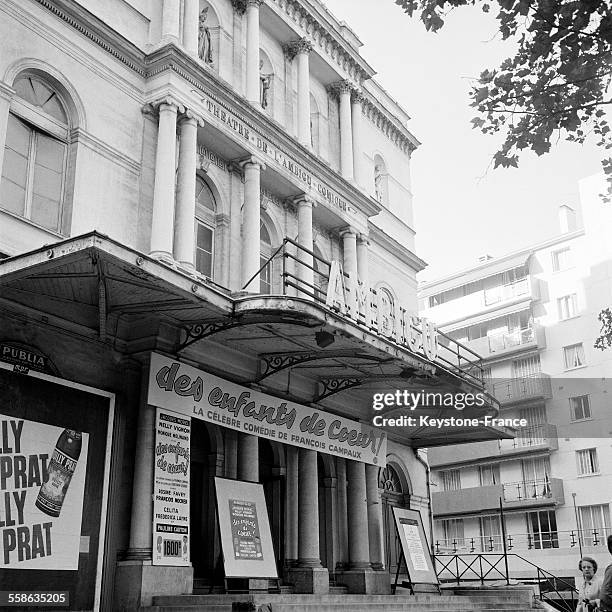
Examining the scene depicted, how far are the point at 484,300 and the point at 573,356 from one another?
8969 millimetres

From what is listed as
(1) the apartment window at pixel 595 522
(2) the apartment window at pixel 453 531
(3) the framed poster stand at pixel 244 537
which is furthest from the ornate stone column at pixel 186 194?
(2) the apartment window at pixel 453 531

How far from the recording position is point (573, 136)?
39.5 feet

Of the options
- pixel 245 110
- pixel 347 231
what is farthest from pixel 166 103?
pixel 347 231

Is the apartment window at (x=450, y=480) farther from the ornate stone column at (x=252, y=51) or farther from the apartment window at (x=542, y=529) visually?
the ornate stone column at (x=252, y=51)

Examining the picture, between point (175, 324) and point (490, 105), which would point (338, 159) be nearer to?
point (175, 324)

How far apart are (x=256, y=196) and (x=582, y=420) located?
97.6 ft

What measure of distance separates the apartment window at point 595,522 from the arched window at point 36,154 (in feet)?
113

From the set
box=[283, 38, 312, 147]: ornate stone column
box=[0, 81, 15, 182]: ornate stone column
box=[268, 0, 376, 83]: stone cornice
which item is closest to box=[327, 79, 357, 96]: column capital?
box=[268, 0, 376, 83]: stone cornice

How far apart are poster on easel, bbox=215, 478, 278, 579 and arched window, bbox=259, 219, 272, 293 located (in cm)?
586

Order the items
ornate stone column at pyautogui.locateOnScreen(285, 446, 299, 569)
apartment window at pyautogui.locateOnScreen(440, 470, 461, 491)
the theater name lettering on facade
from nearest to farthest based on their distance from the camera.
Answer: the theater name lettering on facade, ornate stone column at pyautogui.locateOnScreen(285, 446, 299, 569), apartment window at pyautogui.locateOnScreen(440, 470, 461, 491)

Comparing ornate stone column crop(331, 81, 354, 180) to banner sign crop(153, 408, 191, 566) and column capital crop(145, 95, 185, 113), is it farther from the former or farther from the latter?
banner sign crop(153, 408, 191, 566)

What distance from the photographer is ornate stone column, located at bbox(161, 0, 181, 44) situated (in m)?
18.8

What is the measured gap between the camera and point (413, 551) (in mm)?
22625

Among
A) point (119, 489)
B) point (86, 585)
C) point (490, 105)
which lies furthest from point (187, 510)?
point (490, 105)
